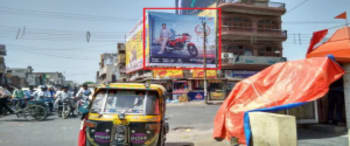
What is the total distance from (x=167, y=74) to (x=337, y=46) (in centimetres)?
2360

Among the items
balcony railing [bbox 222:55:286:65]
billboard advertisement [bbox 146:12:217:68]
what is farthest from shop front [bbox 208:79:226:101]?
balcony railing [bbox 222:55:286:65]

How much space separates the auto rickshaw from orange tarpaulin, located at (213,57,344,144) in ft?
10.3

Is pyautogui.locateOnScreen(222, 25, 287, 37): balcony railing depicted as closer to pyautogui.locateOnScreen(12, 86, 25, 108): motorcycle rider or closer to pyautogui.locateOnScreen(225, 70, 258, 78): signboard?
pyautogui.locateOnScreen(225, 70, 258, 78): signboard

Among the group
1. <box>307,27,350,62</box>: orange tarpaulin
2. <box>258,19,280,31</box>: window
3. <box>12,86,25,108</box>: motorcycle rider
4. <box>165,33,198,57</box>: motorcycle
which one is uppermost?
<box>258,19,280,31</box>: window

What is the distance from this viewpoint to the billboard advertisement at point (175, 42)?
30.1 meters

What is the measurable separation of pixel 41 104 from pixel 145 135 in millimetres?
9591

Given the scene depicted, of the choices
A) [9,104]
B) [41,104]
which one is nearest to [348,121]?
[41,104]

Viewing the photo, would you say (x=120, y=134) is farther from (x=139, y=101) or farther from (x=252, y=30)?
(x=252, y=30)

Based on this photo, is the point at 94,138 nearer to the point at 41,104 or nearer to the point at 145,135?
the point at 145,135

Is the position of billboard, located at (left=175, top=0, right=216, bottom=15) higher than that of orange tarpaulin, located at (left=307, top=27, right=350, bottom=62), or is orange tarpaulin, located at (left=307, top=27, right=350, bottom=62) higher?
billboard, located at (left=175, top=0, right=216, bottom=15)

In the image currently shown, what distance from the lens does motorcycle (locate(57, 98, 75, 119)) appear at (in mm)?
13312

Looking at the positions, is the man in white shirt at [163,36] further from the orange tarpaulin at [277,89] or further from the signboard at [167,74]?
the orange tarpaulin at [277,89]

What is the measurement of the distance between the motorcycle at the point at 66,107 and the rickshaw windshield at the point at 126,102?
8.85 m

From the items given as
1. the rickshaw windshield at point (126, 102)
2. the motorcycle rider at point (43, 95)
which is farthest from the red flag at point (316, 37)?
the motorcycle rider at point (43, 95)
